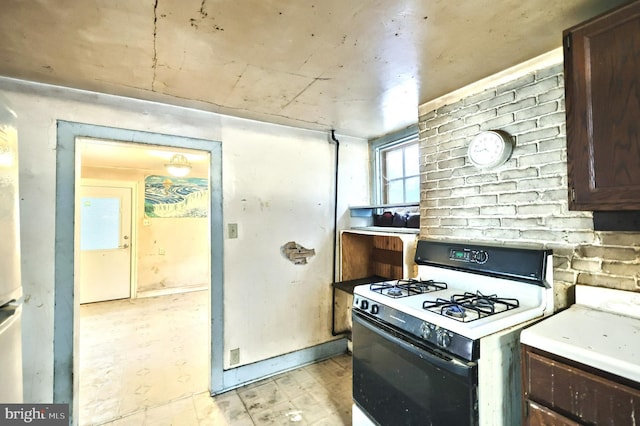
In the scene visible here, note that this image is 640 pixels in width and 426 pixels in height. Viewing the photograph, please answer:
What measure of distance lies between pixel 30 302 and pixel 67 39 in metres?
1.45

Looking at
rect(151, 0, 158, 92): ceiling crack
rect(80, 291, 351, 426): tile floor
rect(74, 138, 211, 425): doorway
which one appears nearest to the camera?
rect(151, 0, 158, 92): ceiling crack

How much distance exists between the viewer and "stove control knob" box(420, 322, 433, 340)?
4.06 ft

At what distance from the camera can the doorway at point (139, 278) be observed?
2.39 metres

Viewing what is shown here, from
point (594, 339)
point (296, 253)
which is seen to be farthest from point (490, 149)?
point (296, 253)

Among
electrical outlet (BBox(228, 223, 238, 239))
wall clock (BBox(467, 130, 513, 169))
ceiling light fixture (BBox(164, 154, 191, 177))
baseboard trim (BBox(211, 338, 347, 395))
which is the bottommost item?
baseboard trim (BBox(211, 338, 347, 395))

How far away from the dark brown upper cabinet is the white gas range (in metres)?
0.42

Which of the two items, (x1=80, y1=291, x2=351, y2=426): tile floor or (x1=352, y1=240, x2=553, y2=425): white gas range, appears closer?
(x1=352, y1=240, x2=553, y2=425): white gas range

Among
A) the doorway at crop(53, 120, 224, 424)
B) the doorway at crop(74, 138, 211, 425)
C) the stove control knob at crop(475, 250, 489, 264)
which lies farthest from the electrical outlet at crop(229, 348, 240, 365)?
the stove control knob at crop(475, 250, 489, 264)

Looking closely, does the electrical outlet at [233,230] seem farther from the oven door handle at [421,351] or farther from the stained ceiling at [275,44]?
the oven door handle at [421,351]

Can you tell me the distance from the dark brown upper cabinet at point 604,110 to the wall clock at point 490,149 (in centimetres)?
45

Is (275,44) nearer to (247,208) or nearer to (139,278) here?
(247,208)

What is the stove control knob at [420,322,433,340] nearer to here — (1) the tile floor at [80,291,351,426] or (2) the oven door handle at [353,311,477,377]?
(2) the oven door handle at [353,311,477,377]

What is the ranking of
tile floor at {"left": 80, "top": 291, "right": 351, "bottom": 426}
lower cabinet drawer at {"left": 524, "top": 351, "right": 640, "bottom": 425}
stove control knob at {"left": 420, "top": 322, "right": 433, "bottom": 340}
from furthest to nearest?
tile floor at {"left": 80, "top": 291, "right": 351, "bottom": 426} → stove control knob at {"left": 420, "top": 322, "right": 433, "bottom": 340} → lower cabinet drawer at {"left": 524, "top": 351, "right": 640, "bottom": 425}

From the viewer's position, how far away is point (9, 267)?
109 centimetres
